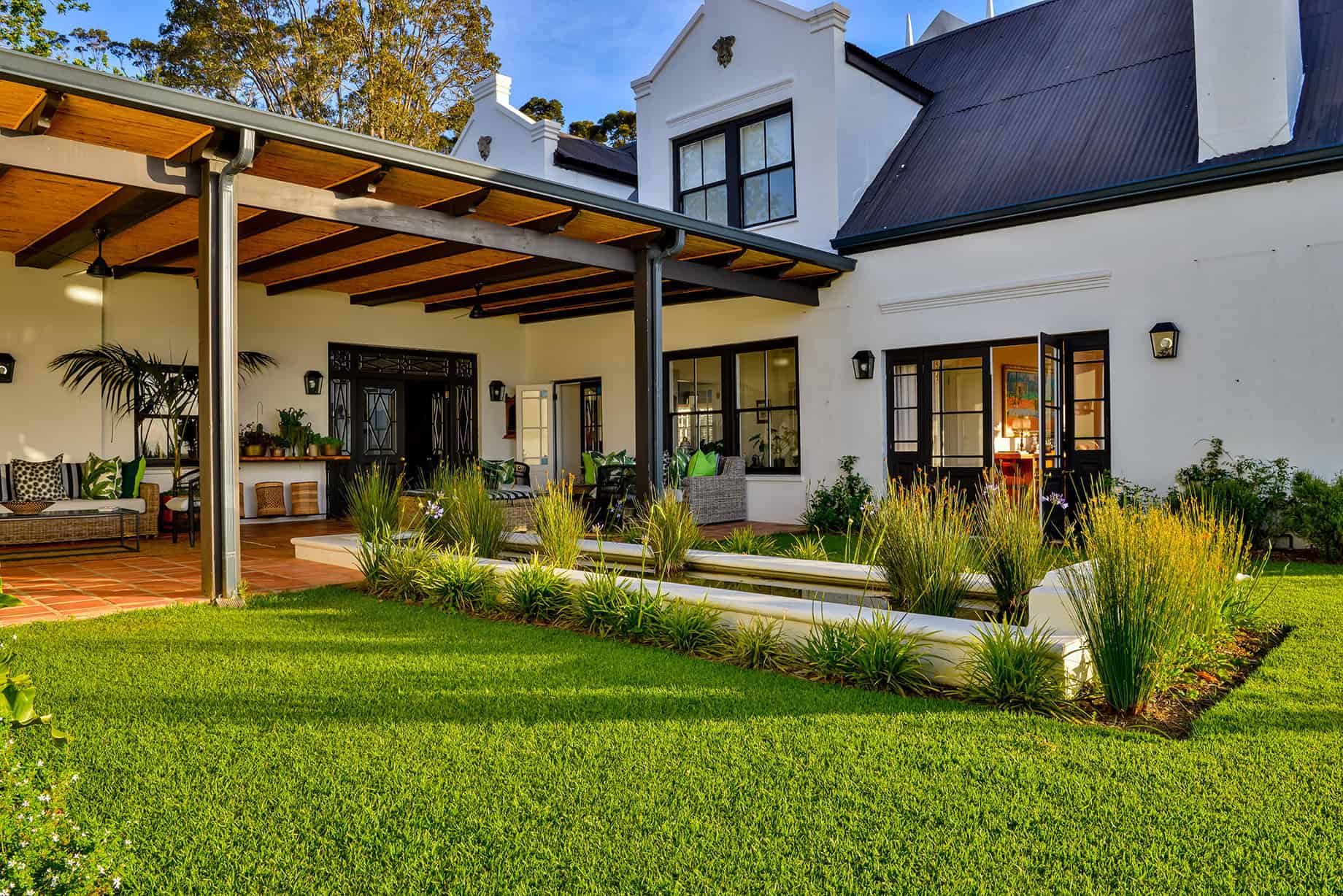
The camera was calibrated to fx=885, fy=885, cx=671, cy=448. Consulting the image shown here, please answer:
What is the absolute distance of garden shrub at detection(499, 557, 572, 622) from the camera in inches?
204

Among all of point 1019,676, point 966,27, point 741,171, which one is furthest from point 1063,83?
point 1019,676

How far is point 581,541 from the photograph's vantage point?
23.0 feet

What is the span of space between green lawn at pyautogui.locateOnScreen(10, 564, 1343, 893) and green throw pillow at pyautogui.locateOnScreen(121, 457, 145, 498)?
230 inches

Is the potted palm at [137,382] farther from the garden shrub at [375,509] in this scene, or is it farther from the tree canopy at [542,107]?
the tree canopy at [542,107]

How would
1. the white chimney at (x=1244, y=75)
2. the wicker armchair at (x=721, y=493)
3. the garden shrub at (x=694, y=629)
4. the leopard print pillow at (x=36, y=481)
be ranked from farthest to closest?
1. the wicker armchair at (x=721, y=493)
2. the leopard print pillow at (x=36, y=481)
3. the white chimney at (x=1244, y=75)
4. the garden shrub at (x=694, y=629)

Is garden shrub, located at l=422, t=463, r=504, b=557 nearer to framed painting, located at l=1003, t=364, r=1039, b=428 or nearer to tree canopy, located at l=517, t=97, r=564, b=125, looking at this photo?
framed painting, located at l=1003, t=364, r=1039, b=428

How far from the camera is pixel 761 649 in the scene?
4.24 meters

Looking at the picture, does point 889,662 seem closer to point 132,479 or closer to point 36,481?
point 132,479

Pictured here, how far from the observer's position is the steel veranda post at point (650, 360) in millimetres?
8070

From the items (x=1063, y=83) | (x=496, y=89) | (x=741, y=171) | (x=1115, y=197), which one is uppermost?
(x=496, y=89)

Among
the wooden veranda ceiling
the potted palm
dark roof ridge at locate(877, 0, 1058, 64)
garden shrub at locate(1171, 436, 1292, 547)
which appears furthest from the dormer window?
the potted palm

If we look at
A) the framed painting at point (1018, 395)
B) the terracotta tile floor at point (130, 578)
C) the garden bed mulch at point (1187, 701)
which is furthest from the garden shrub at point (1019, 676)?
the framed painting at point (1018, 395)

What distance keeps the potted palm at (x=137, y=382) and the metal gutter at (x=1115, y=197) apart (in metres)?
7.63

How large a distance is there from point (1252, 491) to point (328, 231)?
8140mm
